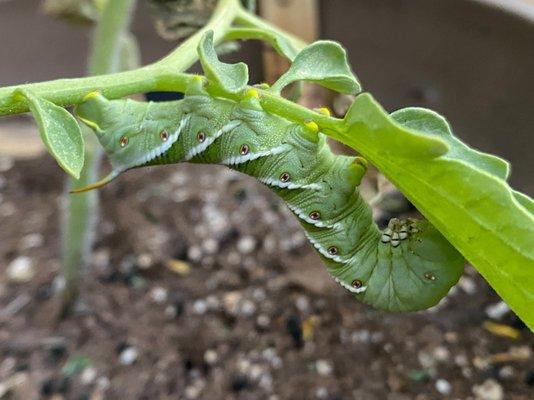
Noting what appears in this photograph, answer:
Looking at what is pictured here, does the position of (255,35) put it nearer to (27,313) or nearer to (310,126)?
(310,126)

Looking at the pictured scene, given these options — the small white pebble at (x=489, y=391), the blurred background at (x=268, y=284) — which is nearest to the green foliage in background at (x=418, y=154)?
the blurred background at (x=268, y=284)

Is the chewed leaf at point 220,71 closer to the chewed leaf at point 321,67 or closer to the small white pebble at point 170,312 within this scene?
the chewed leaf at point 321,67

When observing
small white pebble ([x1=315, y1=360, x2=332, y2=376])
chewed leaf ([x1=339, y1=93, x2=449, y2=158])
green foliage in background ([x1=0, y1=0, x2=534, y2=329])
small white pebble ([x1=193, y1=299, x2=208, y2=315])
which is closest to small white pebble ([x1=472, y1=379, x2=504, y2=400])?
small white pebble ([x1=315, y1=360, x2=332, y2=376])

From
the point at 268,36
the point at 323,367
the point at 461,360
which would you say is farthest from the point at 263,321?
the point at 268,36

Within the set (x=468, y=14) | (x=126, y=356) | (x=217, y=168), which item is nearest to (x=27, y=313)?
(x=126, y=356)

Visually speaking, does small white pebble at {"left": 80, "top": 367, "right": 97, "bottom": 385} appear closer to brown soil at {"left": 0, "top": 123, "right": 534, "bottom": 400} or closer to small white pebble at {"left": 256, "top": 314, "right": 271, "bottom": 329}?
brown soil at {"left": 0, "top": 123, "right": 534, "bottom": 400}

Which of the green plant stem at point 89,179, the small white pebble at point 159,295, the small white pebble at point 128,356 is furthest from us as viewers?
the small white pebble at point 159,295
